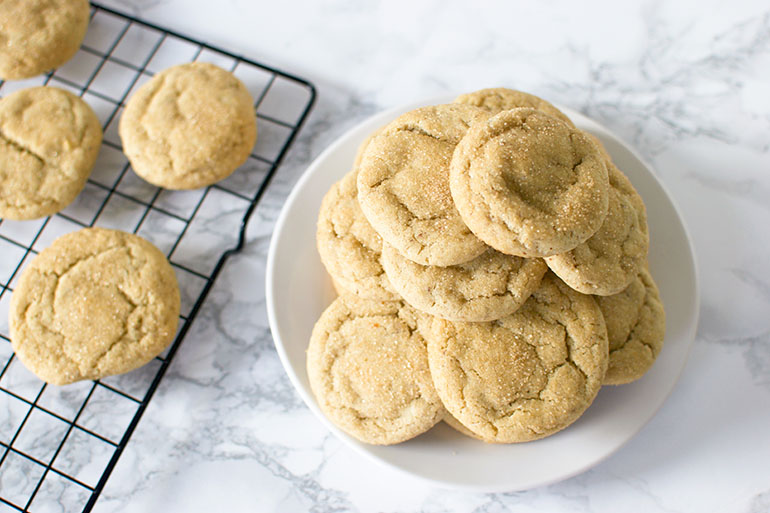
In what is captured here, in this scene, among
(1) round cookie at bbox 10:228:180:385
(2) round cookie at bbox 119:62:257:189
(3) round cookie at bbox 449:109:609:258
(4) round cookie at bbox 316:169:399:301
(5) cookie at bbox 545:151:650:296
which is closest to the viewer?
(3) round cookie at bbox 449:109:609:258

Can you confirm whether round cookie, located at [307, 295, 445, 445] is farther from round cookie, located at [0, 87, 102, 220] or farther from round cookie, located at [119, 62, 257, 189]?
round cookie, located at [0, 87, 102, 220]

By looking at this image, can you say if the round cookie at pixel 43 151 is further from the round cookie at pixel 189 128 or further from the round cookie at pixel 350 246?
the round cookie at pixel 350 246

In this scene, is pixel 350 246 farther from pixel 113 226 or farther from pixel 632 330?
pixel 113 226

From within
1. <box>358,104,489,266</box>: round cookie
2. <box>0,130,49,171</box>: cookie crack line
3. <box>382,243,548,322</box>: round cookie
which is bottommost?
<box>0,130,49,171</box>: cookie crack line

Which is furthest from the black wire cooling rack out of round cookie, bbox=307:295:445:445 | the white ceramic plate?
round cookie, bbox=307:295:445:445

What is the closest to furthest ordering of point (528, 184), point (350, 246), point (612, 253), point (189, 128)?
point (528, 184) < point (612, 253) < point (350, 246) < point (189, 128)

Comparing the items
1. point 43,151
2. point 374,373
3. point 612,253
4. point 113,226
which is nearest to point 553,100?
point 612,253
